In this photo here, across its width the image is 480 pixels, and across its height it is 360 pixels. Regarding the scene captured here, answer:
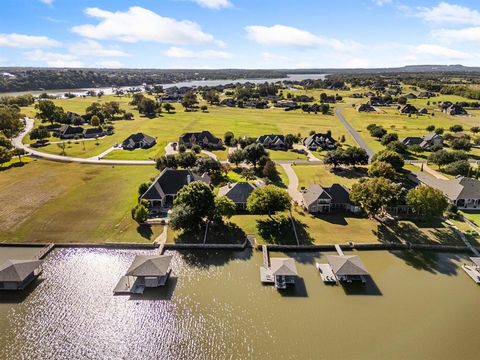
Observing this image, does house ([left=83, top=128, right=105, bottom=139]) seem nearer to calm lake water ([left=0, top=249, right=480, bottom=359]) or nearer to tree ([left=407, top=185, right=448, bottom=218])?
calm lake water ([left=0, top=249, right=480, bottom=359])

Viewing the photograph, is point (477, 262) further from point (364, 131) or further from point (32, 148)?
point (32, 148)

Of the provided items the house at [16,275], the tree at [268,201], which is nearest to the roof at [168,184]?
the tree at [268,201]

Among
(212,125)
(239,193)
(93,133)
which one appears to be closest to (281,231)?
(239,193)

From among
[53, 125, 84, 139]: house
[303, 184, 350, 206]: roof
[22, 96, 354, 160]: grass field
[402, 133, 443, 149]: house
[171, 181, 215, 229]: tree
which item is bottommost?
[22, 96, 354, 160]: grass field

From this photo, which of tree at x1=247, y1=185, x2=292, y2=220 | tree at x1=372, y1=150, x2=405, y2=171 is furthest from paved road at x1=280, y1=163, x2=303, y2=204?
tree at x1=372, y1=150, x2=405, y2=171

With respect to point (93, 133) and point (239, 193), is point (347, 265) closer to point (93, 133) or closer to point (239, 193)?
point (239, 193)
